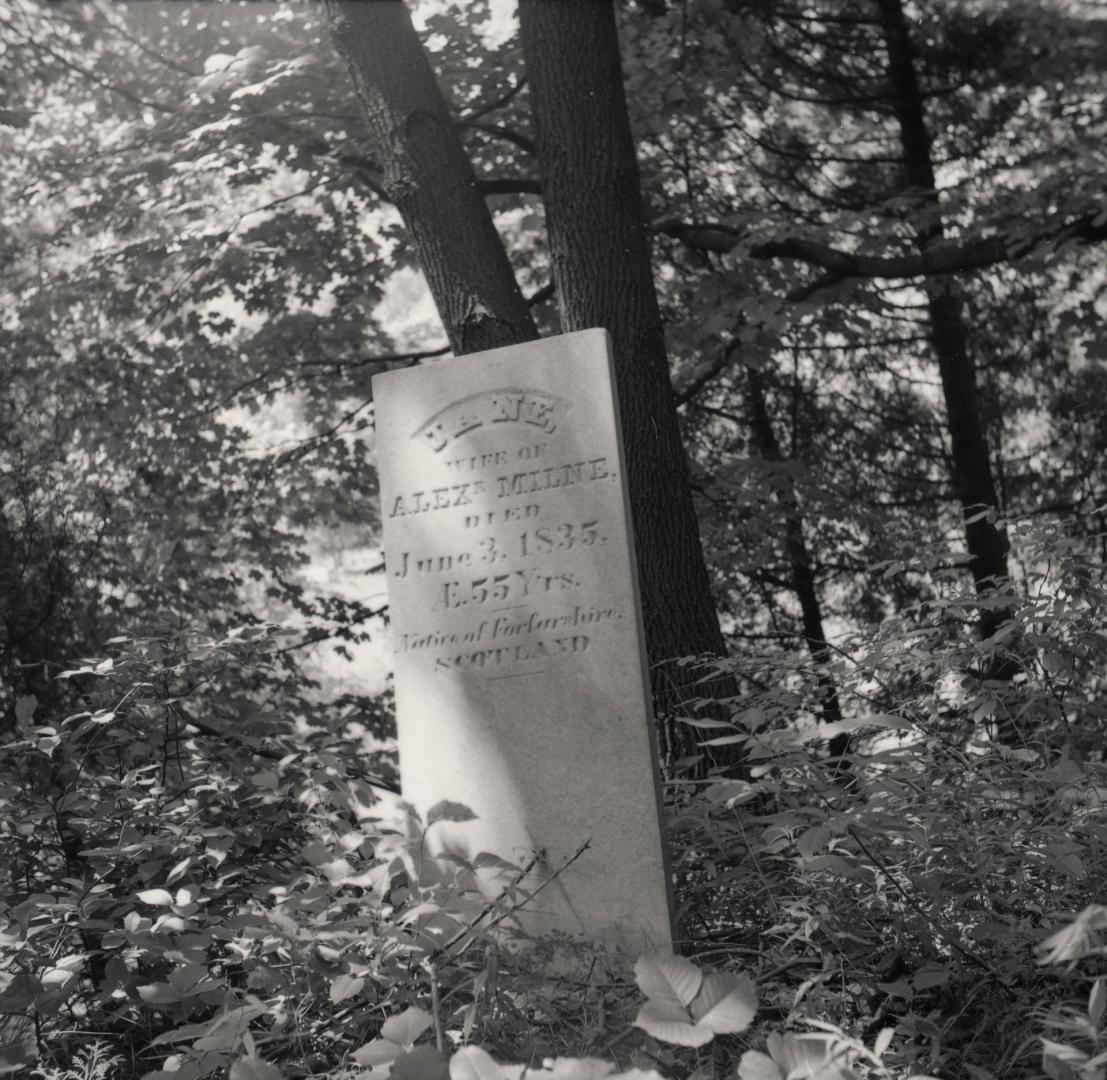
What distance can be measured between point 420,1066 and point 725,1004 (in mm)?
512

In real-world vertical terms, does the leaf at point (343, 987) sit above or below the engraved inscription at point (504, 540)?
below

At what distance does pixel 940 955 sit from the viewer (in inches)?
122

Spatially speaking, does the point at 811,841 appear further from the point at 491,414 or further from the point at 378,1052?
the point at 491,414

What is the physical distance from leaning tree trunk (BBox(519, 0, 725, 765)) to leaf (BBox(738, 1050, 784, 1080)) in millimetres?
3047

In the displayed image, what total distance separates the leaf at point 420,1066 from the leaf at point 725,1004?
43cm

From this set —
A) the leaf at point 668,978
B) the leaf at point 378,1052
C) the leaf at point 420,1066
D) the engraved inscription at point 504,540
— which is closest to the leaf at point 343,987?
the leaf at point 378,1052

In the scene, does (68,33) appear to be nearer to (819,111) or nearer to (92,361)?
(92,361)

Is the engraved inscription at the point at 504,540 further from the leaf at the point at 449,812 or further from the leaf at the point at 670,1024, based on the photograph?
the leaf at the point at 670,1024

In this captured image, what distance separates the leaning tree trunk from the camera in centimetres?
505

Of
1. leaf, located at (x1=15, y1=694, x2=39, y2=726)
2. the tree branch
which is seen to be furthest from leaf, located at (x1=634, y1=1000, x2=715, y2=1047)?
the tree branch

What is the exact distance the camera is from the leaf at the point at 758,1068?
1824mm

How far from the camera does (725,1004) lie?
1.87 m

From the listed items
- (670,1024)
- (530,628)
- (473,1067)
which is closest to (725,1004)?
(670,1024)

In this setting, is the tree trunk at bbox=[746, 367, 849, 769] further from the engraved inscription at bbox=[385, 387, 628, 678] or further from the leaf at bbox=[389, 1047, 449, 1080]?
the leaf at bbox=[389, 1047, 449, 1080]
